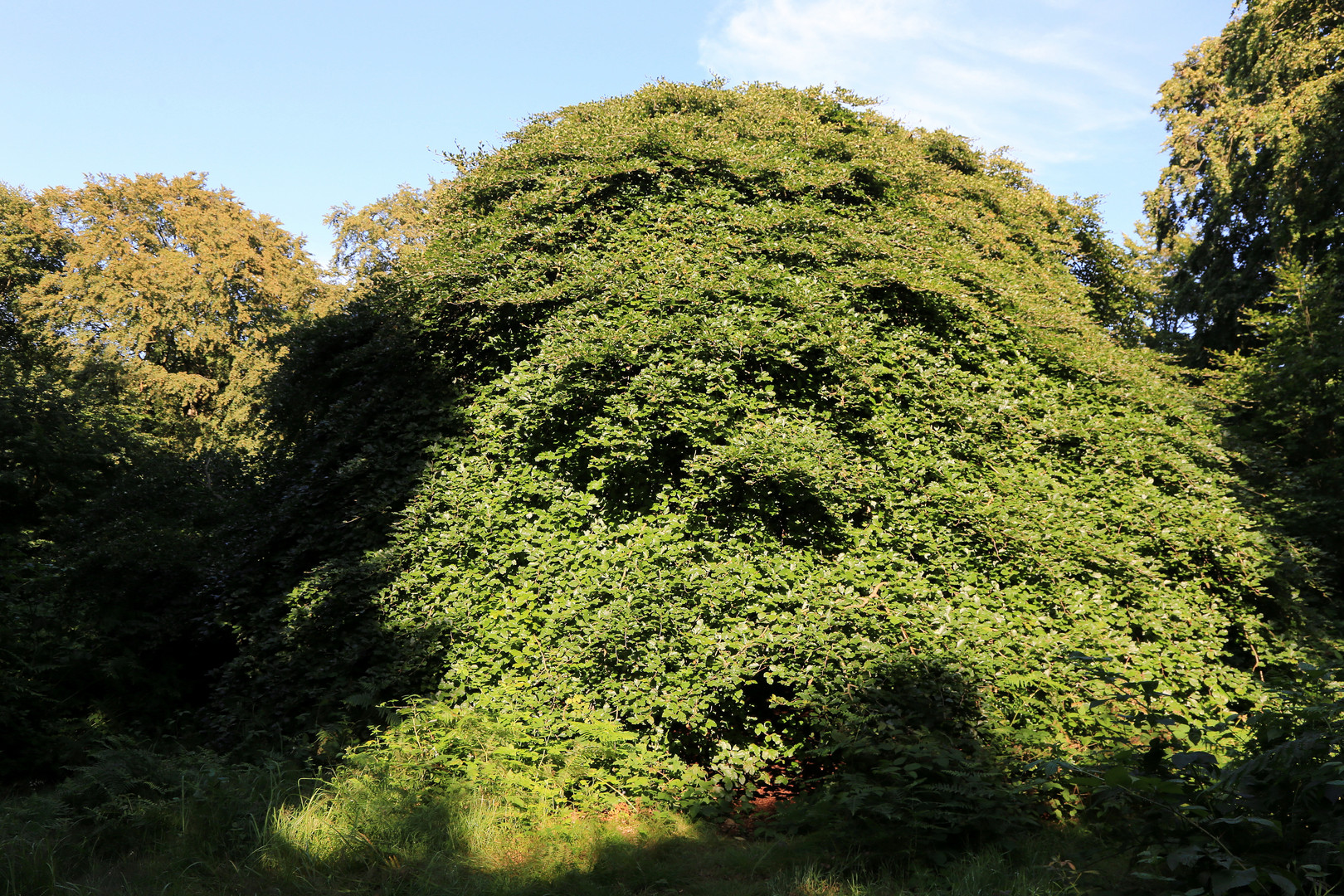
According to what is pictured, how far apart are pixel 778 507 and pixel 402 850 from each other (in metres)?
3.29

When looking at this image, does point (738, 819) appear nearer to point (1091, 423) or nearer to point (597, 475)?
point (597, 475)

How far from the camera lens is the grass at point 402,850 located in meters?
3.84

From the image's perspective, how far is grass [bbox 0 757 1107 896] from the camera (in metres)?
3.84

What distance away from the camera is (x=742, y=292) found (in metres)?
6.19

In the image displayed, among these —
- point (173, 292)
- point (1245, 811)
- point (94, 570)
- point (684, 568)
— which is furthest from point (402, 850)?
point (173, 292)

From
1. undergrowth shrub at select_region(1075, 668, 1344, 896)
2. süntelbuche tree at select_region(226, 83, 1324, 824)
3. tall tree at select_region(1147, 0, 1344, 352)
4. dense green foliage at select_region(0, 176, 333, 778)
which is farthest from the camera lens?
tall tree at select_region(1147, 0, 1344, 352)

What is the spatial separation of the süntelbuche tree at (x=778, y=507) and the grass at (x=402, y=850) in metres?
0.42

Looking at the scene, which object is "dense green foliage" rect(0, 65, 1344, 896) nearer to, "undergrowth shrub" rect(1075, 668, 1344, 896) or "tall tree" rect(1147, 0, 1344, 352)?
"undergrowth shrub" rect(1075, 668, 1344, 896)

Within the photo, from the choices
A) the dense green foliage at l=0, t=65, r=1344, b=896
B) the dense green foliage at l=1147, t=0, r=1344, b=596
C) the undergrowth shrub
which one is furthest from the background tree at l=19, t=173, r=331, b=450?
the dense green foliage at l=1147, t=0, r=1344, b=596

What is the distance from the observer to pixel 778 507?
18.3ft

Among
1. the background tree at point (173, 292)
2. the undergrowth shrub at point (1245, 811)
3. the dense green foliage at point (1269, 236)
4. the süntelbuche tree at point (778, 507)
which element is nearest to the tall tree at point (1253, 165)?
the dense green foliage at point (1269, 236)

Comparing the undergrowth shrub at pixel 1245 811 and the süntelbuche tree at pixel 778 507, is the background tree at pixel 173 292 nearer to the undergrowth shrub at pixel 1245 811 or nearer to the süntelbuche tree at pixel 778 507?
the süntelbuche tree at pixel 778 507

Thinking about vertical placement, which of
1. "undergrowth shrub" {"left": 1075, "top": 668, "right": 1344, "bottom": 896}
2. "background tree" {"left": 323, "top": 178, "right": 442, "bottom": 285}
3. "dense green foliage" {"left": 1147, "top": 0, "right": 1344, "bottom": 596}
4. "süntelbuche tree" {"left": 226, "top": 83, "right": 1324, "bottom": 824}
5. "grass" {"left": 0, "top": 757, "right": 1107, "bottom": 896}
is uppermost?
"background tree" {"left": 323, "top": 178, "right": 442, "bottom": 285}

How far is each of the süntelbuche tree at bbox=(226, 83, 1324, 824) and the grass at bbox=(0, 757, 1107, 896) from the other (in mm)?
420
